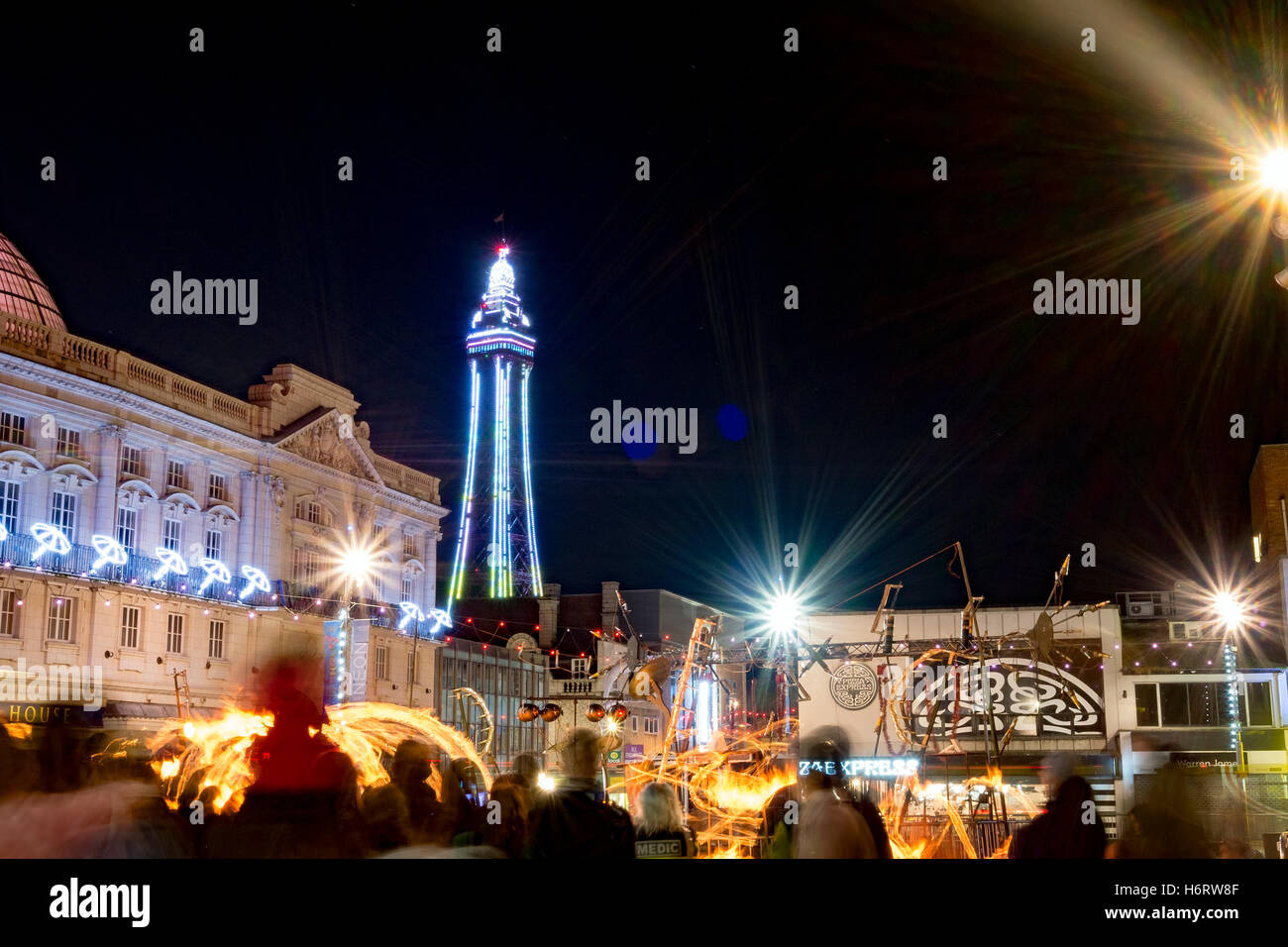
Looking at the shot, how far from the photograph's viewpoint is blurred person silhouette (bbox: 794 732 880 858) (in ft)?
24.3

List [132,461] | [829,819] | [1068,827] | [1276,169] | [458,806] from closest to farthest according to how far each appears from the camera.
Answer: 1. [1068,827]
2. [829,819]
3. [458,806]
4. [1276,169]
5. [132,461]

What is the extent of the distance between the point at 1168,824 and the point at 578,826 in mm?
3824

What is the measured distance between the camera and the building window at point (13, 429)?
35.9m

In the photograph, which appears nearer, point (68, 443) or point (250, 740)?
point (250, 740)

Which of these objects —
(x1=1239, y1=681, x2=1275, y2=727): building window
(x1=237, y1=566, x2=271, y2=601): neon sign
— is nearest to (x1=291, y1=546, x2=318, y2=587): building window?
(x1=237, y1=566, x2=271, y2=601): neon sign

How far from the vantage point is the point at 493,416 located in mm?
84062

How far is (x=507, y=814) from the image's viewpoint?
9.02 meters

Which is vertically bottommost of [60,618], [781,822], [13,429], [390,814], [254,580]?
[781,822]

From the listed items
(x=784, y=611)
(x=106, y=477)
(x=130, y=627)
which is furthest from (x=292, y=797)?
(x=106, y=477)

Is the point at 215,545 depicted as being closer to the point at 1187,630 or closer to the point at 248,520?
the point at 248,520

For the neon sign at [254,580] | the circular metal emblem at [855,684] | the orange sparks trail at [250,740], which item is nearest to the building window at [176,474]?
the neon sign at [254,580]
